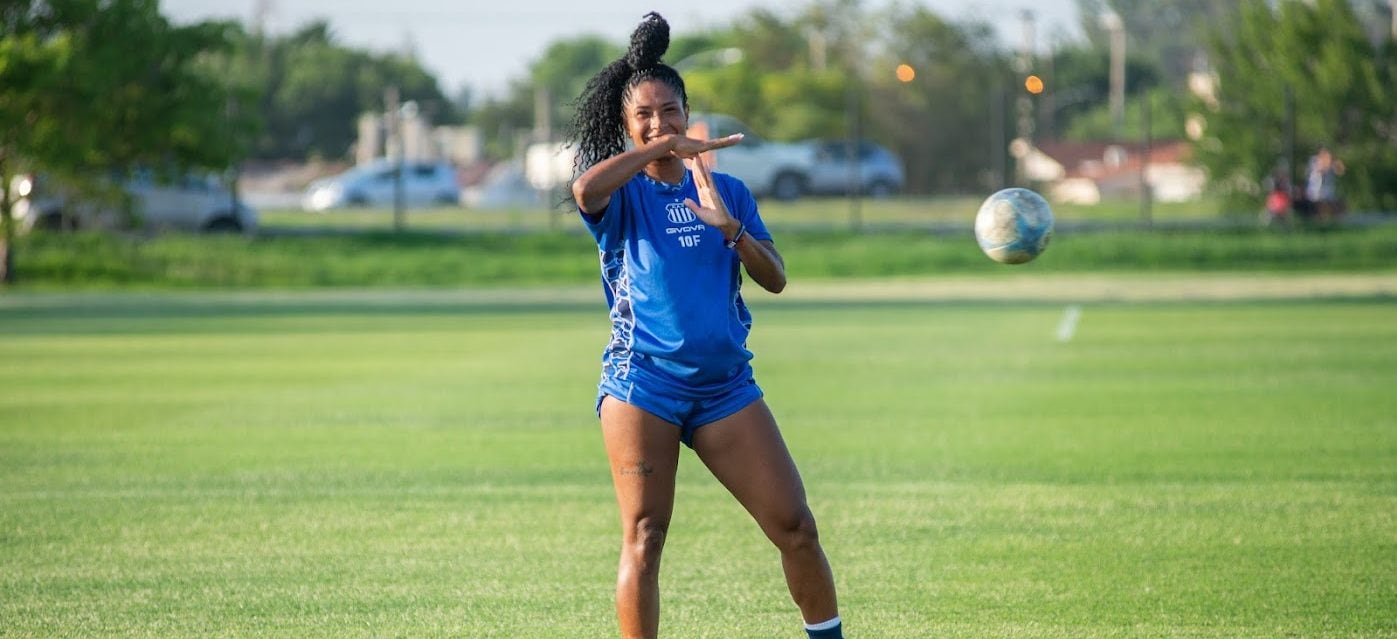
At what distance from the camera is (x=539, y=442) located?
13.7 m

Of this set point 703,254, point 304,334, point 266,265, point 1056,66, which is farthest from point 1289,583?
point 1056,66

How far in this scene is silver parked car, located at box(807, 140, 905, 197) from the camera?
5588 centimetres

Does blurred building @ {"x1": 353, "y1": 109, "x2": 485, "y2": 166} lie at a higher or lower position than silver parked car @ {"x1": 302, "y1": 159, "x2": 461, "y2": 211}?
higher

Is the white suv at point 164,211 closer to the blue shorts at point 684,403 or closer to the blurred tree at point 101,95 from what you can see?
the blurred tree at point 101,95

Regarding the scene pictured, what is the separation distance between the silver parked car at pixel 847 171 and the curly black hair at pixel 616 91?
4913 cm

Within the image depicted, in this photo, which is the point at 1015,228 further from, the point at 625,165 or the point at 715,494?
the point at 715,494

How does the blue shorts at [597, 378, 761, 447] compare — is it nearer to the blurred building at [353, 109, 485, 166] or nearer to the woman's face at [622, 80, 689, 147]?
the woman's face at [622, 80, 689, 147]

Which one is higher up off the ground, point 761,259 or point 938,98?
point 938,98

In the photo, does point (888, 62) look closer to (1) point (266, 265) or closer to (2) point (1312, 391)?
(1) point (266, 265)

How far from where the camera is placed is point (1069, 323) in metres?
26.1

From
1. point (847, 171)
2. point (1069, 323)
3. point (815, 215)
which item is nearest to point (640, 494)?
point (1069, 323)

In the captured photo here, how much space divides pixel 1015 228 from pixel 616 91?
2557mm

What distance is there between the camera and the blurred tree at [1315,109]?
42.8 meters

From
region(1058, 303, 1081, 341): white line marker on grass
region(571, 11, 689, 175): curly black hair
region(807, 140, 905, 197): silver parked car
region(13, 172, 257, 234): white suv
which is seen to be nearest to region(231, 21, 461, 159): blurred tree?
region(807, 140, 905, 197): silver parked car
